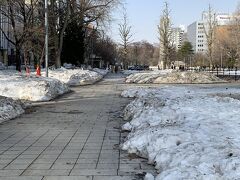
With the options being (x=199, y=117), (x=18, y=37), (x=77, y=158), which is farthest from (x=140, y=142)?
(x=18, y=37)

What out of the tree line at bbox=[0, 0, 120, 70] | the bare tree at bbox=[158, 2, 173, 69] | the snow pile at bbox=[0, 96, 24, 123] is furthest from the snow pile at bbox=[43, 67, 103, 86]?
the bare tree at bbox=[158, 2, 173, 69]

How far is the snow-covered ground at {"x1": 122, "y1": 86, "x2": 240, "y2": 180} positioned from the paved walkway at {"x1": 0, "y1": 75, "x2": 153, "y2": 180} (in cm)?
41

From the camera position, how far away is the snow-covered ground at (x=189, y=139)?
6305 mm

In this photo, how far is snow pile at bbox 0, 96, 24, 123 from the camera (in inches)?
549

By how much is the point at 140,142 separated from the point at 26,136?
3393 mm

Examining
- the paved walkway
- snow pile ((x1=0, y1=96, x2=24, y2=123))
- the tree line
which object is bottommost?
the paved walkway

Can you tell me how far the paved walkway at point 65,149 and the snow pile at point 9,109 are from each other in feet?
0.90

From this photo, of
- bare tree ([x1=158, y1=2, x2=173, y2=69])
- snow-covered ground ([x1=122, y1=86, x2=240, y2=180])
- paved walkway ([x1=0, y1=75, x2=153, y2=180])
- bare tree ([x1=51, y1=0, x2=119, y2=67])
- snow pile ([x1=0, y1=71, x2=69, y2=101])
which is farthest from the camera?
bare tree ([x1=158, y1=2, x2=173, y2=69])

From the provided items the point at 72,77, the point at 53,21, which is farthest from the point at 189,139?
the point at 53,21

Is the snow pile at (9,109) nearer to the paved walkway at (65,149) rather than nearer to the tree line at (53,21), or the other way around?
the paved walkway at (65,149)

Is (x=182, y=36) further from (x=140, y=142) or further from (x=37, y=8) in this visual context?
(x=140, y=142)

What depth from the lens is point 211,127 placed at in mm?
9109

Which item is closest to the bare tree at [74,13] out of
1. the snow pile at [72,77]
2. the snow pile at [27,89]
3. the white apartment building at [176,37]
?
the snow pile at [72,77]

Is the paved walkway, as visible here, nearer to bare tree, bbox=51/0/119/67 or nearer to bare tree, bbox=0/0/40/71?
bare tree, bbox=0/0/40/71
